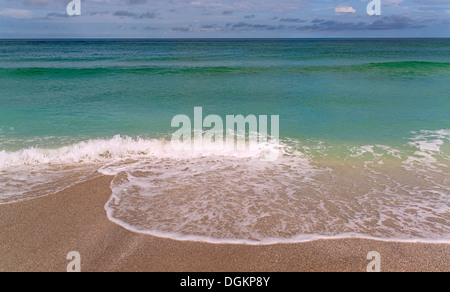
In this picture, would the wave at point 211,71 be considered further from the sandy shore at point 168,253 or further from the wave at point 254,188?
the sandy shore at point 168,253

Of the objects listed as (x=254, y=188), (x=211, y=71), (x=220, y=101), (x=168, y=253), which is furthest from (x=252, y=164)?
(x=211, y=71)

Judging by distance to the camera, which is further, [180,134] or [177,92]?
[177,92]

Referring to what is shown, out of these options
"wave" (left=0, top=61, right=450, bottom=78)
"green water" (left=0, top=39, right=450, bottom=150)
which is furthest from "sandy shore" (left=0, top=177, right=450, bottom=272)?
"wave" (left=0, top=61, right=450, bottom=78)

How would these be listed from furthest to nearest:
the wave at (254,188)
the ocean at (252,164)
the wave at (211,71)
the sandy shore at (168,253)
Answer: the wave at (211,71), the ocean at (252,164), the wave at (254,188), the sandy shore at (168,253)

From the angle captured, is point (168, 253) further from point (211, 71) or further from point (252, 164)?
point (211, 71)

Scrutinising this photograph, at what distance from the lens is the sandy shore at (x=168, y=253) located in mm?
3490

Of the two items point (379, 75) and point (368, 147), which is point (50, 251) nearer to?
point (368, 147)

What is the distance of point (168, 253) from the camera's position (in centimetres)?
371

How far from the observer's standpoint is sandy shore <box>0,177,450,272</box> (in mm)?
3490

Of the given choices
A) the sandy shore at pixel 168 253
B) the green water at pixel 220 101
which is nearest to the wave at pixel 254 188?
the sandy shore at pixel 168 253
